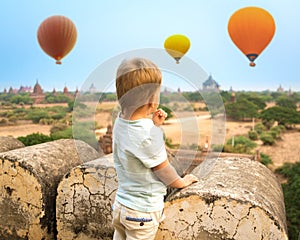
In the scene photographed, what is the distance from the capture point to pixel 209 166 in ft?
8.64

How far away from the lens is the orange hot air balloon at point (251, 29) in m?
10.3

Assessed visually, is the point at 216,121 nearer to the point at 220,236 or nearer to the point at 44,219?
the point at 220,236

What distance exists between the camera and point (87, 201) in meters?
2.93

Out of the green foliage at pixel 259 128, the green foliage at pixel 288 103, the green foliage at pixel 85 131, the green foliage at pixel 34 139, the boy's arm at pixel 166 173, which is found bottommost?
the green foliage at pixel 259 128

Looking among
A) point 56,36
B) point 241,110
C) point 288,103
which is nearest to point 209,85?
point 56,36

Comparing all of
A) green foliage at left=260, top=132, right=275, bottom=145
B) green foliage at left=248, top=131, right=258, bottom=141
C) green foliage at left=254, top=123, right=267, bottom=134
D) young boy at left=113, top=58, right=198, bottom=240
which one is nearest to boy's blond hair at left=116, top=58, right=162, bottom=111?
young boy at left=113, top=58, right=198, bottom=240

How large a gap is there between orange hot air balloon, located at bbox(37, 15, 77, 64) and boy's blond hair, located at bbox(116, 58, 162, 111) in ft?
36.3

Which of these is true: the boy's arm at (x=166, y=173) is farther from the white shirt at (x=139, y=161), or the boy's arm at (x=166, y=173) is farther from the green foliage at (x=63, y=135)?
the green foliage at (x=63, y=135)

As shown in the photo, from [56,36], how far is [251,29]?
6.50 m

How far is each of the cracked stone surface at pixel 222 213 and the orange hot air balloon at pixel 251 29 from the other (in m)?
8.79

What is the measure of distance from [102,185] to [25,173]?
29.0 inches

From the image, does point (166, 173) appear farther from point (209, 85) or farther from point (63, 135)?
point (63, 135)

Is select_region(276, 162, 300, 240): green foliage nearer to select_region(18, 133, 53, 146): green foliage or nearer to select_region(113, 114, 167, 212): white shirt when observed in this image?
select_region(113, 114, 167, 212): white shirt

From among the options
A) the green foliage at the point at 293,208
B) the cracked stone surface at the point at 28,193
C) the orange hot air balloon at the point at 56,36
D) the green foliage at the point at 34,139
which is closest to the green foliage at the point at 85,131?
the cracked stone surface at the point at 28,193
